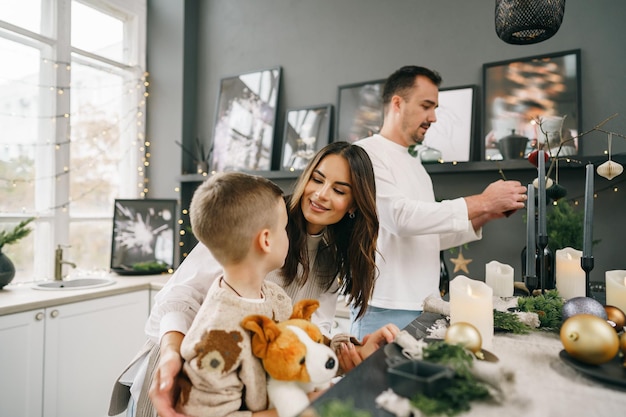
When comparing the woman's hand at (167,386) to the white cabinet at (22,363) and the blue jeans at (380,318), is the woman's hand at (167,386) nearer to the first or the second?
the blue jeans at (380,318)

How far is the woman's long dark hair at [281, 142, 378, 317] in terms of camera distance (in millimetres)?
1313

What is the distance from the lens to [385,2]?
2805mm

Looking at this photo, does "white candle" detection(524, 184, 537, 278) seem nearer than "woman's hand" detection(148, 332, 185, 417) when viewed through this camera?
No

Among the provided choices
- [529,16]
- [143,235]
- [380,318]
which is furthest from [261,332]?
[143,235]

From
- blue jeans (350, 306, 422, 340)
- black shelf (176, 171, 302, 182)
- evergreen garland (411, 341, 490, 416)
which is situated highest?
black shelf (176, 171, 302, 182)

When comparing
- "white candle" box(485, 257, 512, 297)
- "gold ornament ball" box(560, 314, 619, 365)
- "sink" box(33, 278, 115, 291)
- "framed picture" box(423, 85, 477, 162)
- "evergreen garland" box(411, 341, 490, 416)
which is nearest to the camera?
"evergreen garland" box(411, 341, 490, 416)

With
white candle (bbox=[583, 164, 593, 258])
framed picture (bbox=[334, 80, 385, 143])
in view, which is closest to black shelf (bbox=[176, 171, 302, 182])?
framed picture (bbox=[334, 80, 385, 143])

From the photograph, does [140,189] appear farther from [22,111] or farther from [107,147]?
[22,111]

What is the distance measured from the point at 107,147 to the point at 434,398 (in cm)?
331

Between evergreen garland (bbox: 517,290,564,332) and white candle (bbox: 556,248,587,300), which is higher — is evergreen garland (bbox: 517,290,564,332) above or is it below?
below

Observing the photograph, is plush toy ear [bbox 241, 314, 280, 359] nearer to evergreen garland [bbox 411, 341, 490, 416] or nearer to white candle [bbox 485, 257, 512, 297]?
evergreen garland [bbox 411, 341, 490, 416]

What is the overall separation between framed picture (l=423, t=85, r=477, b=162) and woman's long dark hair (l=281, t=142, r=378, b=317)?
4.27 ft

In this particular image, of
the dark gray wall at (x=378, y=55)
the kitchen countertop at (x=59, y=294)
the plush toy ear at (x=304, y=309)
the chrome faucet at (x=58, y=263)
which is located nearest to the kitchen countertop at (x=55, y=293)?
→ the kitchen countertop at (x=59, y=294)

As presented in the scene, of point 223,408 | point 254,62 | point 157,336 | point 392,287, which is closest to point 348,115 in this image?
point 254,62
